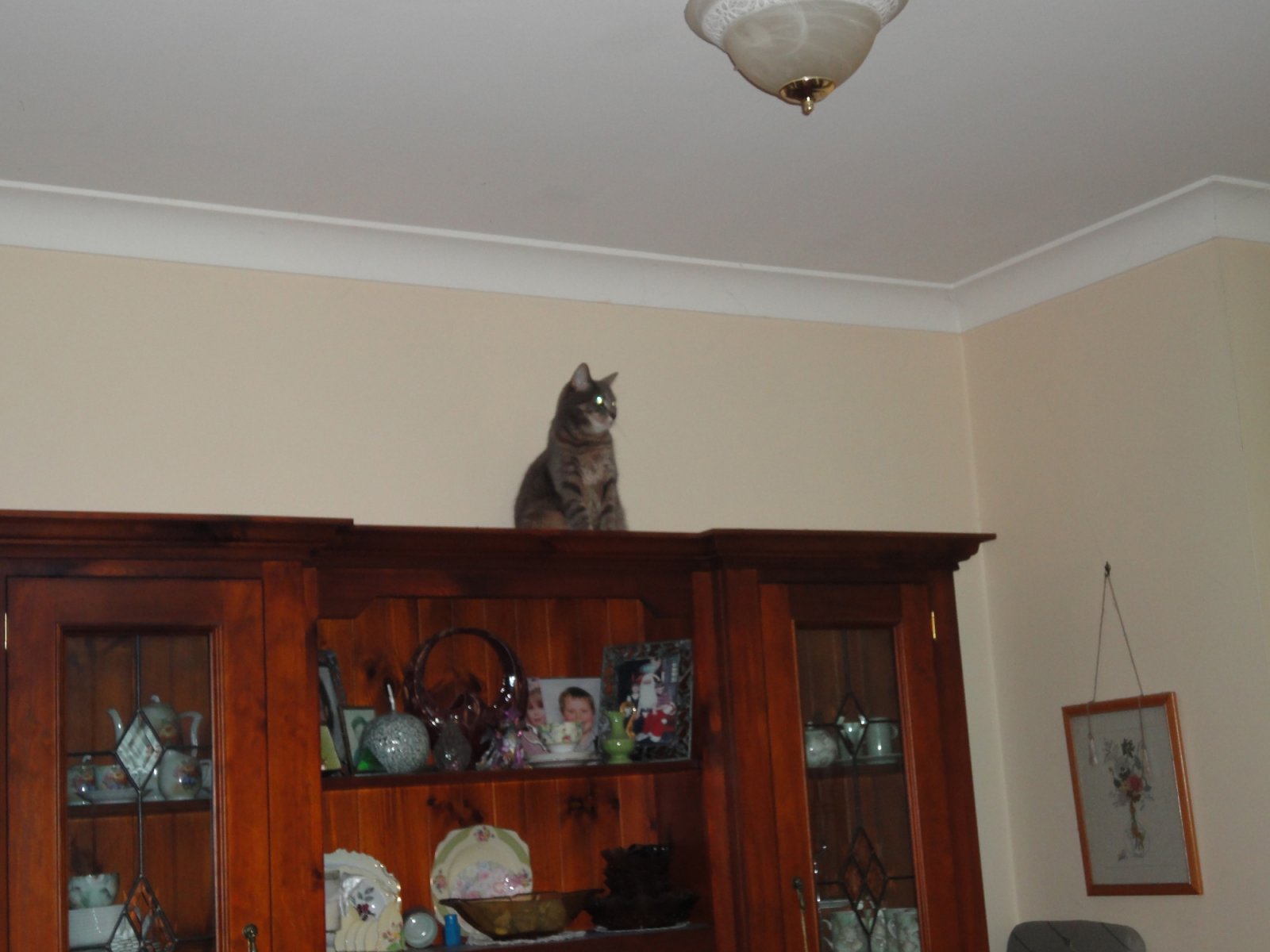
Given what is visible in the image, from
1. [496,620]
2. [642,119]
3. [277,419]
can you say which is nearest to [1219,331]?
Answer: [642,119]

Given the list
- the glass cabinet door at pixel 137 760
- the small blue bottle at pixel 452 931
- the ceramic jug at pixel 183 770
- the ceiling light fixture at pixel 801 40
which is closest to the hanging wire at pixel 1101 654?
the small blue bottle at pixel 452 931

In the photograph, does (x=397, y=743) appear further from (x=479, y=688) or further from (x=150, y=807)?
(x=150, y=807)

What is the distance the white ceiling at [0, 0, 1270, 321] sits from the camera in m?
2.43

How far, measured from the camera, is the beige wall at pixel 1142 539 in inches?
125

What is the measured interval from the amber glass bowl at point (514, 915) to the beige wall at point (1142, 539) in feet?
4.32

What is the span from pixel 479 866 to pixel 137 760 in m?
0.80

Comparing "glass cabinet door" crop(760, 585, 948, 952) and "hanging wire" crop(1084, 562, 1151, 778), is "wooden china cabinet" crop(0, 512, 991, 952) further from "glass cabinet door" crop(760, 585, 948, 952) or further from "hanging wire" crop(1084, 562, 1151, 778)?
"hanging wire" crop(1084, 562, 1151, 778)

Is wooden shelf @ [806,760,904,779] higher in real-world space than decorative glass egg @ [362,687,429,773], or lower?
lower

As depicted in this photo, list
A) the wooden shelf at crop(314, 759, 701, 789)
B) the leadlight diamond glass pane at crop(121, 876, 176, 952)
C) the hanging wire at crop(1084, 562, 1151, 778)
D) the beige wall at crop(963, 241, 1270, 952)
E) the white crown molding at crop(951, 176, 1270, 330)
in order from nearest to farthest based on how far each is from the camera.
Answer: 1. the leadlight diamond glass pane at crop(121, 876, 176, 952)
2. the wooden shelf at crop(314, 759, 701, 789)
3. the beige wall at crop(963, 241, 1270, 952)
4. the white crown molding at crop(951, 176, 1270, 330)
5. the hanging wire at crop(1084, 562, 1151, 778)

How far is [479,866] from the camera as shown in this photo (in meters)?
3.12

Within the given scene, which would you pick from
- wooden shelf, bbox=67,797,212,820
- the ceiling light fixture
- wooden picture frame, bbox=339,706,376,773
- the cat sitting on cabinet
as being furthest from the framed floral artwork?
wooden shelf, bbox=67,797,212,820

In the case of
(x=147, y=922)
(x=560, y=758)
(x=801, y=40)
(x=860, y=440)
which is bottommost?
(x=147, y=922)

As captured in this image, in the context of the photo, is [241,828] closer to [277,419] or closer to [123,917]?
[123,917]

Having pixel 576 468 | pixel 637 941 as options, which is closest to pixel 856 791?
pixel 637 941
